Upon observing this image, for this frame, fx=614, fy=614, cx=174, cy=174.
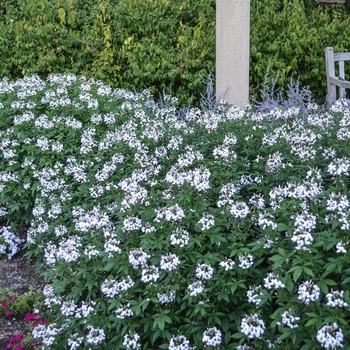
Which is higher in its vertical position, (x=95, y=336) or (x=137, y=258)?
(x=137, y=258)

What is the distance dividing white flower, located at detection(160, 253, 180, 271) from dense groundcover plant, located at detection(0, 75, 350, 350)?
37 millimetres

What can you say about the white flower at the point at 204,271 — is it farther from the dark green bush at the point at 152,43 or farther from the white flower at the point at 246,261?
the dark green bush at the point at 152,43

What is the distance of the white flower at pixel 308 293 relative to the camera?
8.12 feet

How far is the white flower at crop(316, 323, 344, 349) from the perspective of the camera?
2.32 metres

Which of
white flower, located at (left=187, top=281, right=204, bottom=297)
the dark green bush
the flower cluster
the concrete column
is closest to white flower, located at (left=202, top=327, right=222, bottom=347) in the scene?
white flower, located at (left=187, top=281, right=204, bottom=297)

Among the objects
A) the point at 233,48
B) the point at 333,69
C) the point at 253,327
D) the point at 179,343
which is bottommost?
the point at 179,343

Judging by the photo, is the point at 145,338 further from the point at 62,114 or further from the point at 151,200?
the point at 62,114

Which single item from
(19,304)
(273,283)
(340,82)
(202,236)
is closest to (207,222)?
(202,236)

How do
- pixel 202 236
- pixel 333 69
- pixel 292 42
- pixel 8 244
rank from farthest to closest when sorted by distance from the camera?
pixel 292 42 → pixel 333 69 → pixel 8 244 → pixel 202 236

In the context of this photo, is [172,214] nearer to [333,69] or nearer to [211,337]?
[211,337]

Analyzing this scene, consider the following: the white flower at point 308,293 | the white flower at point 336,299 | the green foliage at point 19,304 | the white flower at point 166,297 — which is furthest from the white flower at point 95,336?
the green foliage at point 19,304

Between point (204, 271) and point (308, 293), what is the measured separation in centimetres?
55

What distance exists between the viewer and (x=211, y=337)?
2.70 m

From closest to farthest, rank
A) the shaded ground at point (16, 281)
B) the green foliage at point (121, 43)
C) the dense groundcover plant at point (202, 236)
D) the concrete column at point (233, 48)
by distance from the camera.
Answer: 1. the dense groundcover plant at point (202, 236)
2. the shaded ground at point (16, 281)
3. the concrete column at point (233, 48)
4. the green foliage at point (121, 43)
